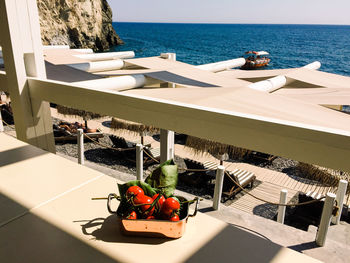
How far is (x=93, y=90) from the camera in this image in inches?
86.7

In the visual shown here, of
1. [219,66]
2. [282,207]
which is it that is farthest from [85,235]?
[219,66]

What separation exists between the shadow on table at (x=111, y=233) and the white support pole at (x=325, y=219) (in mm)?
2951

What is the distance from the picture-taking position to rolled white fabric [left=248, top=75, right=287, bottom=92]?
3780 mm

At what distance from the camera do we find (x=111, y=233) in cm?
145

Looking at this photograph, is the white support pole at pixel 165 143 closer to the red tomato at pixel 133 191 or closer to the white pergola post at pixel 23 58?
the white pergola post at pixel 23 58

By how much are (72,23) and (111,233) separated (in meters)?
49.2

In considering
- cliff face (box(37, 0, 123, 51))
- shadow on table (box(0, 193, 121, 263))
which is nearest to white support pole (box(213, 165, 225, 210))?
shadow on table (box(0, 193, 121, 263))

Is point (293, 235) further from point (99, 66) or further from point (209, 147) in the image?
point (99, 66)

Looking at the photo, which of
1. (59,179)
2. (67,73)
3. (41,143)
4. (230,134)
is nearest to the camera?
(230,134)

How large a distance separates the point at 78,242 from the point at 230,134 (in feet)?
3.12

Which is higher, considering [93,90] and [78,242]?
[93,90]


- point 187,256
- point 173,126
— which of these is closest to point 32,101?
point 173,126

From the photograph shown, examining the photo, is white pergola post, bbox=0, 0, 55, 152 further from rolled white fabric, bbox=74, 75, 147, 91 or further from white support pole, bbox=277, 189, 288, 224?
white support pole, bbox=277, 189, 288, 224

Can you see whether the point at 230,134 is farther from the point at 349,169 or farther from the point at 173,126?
the point at 349,169
